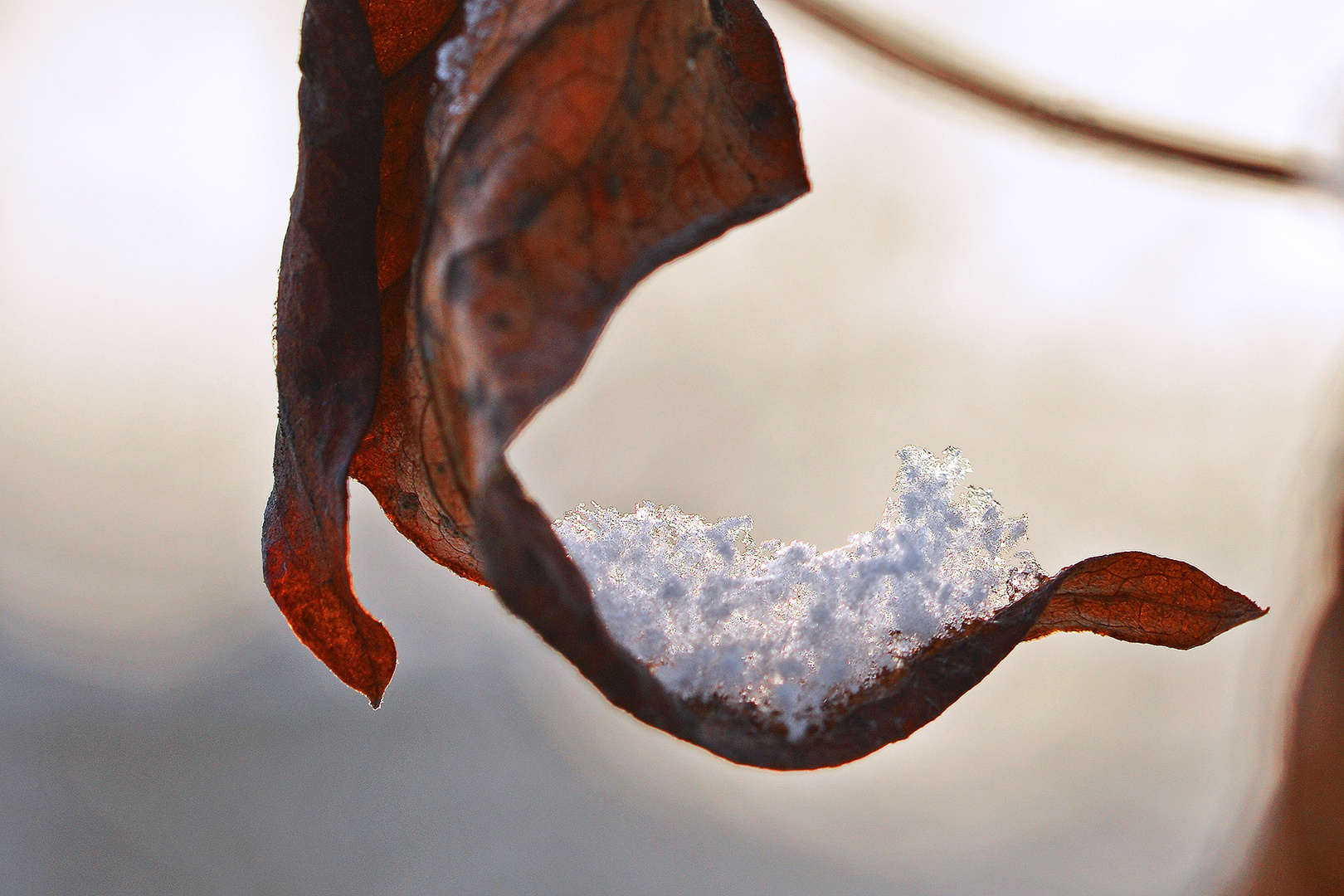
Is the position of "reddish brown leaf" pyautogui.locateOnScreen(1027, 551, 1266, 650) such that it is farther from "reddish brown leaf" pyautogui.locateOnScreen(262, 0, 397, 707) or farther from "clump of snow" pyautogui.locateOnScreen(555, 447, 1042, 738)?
"reddish brown leaf" pyautogui.locateOnScreen(262, 0, 397, 707)

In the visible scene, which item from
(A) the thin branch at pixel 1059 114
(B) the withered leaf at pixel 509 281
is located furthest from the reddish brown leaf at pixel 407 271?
(A) the thin branch at pixel 1059 114

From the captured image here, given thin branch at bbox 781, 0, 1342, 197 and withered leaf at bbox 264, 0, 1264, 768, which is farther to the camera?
thin branch at bbox 781, 0, 1342, 197

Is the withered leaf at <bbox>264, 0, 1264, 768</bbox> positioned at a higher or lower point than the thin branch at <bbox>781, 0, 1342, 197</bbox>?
lower

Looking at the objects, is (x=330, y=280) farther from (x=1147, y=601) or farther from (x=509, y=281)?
(x=1147, y=601)

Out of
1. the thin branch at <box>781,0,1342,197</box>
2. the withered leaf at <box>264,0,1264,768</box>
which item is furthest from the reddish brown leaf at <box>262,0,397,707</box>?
the thin branch at <box>781,0,1342,197</box>

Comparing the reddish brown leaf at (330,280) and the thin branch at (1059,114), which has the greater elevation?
the thin branch at (1059,114)

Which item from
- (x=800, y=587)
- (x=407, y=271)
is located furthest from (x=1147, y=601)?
(x=407, y=271)

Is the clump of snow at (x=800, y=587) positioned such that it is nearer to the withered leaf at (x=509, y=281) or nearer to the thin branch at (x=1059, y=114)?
the withered leaf at (x=509, y=281)
